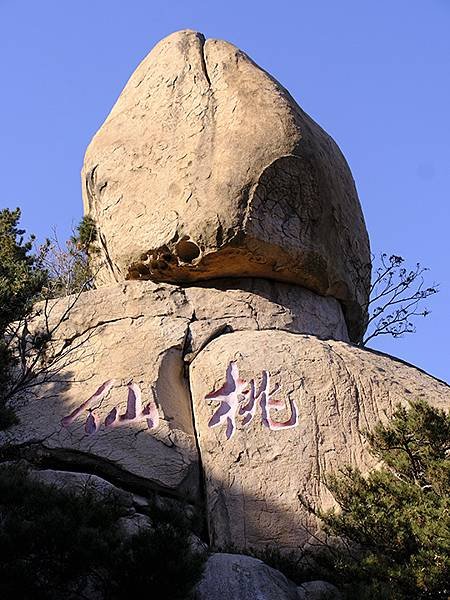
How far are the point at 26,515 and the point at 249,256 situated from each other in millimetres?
3643

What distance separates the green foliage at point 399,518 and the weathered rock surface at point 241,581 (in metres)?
0.35

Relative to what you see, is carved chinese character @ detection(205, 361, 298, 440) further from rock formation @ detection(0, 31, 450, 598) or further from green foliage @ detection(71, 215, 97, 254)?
green foliage @ detection(71, 215, 97, 254)

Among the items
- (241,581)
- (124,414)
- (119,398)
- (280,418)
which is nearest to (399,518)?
(241,581)

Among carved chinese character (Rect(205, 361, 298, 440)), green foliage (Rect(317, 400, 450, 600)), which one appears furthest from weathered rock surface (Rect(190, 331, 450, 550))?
green foliage (Rect(317, 400, 450, 600))

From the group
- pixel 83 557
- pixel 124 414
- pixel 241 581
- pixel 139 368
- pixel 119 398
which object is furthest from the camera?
pixel 139 368

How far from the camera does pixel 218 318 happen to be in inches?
299

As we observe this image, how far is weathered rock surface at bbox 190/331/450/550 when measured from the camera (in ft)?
20.7

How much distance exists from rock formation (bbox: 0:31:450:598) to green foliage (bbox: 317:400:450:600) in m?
0.63

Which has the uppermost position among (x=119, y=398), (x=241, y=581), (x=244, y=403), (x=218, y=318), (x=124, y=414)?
(x=218, y=318)

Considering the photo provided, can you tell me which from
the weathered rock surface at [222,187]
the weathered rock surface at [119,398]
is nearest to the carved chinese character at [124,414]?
the weathered rock surface at [119,398]

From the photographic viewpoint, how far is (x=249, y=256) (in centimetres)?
773

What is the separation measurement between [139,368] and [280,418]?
109cm

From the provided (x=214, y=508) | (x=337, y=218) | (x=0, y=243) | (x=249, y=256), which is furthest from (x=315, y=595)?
(x=0, y=243)

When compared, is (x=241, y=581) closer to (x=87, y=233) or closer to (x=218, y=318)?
(x=218, y=318)
